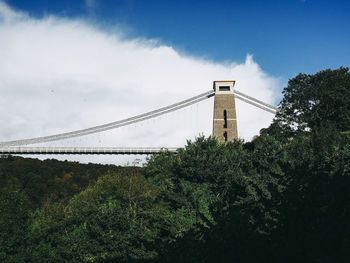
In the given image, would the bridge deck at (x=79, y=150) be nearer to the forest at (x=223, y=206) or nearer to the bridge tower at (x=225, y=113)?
the bridge tower at (x=225, y=113)

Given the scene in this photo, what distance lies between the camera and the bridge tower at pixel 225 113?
40.7 metres

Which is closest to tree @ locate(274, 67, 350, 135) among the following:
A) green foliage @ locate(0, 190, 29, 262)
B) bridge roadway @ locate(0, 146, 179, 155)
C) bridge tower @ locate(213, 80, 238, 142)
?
bridge tower @ locate(213, 80, 238, 142)

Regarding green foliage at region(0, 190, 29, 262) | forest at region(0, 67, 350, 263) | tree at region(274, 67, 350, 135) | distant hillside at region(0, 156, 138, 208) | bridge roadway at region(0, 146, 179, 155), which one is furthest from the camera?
distant hillside at region(0, 156, 138, 208)

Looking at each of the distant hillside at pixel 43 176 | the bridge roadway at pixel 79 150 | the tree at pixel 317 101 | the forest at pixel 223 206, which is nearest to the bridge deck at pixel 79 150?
the bridge roadway at pixel 79 150

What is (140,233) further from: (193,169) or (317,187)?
(317,187)

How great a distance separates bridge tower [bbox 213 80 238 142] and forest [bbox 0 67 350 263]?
8.40 metres

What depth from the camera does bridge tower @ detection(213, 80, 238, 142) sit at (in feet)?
133

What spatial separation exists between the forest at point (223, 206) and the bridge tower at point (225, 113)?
840 cm

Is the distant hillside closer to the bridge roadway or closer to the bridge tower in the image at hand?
the bridge roadway

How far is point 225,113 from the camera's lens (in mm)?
43031

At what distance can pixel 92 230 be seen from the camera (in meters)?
20.5

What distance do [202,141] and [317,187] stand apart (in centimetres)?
2116

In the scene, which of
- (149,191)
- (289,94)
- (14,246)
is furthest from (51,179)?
(289,94)

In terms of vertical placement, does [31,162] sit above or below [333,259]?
above
